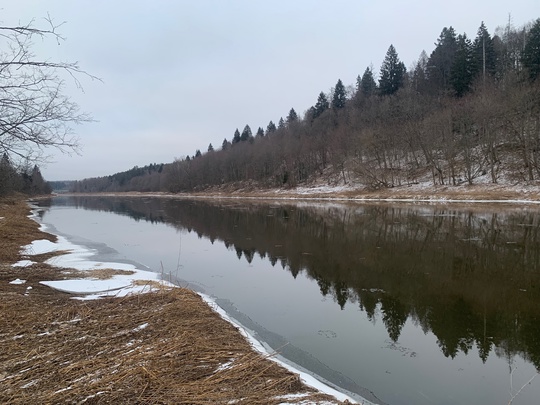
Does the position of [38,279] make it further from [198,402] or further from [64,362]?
[198,402]

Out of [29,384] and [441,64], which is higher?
[441,64]

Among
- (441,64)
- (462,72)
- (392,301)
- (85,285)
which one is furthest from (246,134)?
(392,301)

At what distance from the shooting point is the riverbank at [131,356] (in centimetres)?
372

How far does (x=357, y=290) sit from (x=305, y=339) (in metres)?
3.36

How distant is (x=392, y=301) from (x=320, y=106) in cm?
9524

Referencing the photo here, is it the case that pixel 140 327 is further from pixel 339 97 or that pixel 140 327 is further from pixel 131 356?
pixel 339 97

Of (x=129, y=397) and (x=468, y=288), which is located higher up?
(x=129, y=397)

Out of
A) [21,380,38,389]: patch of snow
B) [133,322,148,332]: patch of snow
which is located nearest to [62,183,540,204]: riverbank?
[133,322,148,332]: patch of snow

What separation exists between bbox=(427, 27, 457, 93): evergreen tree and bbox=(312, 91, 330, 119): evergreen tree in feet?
89.8

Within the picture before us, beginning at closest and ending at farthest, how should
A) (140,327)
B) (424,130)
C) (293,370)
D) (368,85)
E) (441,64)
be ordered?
1. (293,370)
2. (140,327)
3. (424,130)
4. (441,64)
5. (368,85)

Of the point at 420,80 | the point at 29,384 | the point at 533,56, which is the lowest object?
the point at 29,384

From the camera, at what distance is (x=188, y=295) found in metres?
8.19

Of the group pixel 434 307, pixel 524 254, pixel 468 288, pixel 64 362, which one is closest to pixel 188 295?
pixel 64 362

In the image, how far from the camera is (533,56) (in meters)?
54.4
